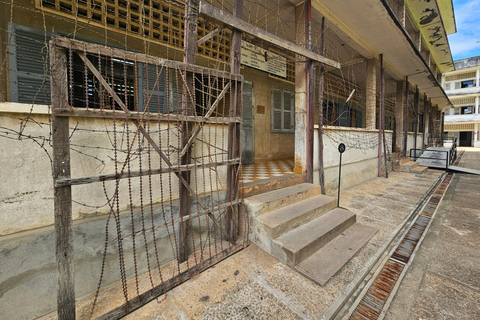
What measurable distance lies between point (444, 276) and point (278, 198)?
1.98 meters

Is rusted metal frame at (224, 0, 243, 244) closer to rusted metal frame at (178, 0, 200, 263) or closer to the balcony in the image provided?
rusted metal frame at (178, 0, 200, 263)

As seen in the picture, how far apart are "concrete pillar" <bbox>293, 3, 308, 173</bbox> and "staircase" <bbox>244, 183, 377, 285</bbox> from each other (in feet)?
2.91

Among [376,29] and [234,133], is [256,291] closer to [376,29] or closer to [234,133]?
[234,133]

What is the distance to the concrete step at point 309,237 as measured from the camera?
A: 7.40 feet

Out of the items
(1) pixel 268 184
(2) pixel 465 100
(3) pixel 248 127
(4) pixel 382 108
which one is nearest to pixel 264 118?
(3) pixel 248 127

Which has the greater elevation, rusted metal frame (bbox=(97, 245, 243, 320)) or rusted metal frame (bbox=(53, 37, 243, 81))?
rusted metal frame (bbox=(53, 37, 243, 81))

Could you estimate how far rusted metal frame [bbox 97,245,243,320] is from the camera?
1.67m

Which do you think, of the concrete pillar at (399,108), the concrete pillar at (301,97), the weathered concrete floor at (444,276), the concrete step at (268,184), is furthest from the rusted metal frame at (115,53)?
the concrete pillar at (399,108)

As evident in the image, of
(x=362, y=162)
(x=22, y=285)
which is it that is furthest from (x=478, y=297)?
(x=362, y=162)

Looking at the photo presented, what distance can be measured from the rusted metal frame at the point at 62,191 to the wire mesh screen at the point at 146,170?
0.6 inches

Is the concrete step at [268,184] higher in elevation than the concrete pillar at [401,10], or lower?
lower

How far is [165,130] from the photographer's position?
2.33m

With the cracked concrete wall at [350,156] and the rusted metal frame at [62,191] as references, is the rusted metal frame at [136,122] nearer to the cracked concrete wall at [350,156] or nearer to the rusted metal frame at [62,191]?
the rusted metal frame at [62,191]

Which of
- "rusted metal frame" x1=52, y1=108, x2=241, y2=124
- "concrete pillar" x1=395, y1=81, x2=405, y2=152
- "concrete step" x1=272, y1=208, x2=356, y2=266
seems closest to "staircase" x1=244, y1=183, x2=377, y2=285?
"concrete step" x1=272, y1=208, x2=356, y2=266
